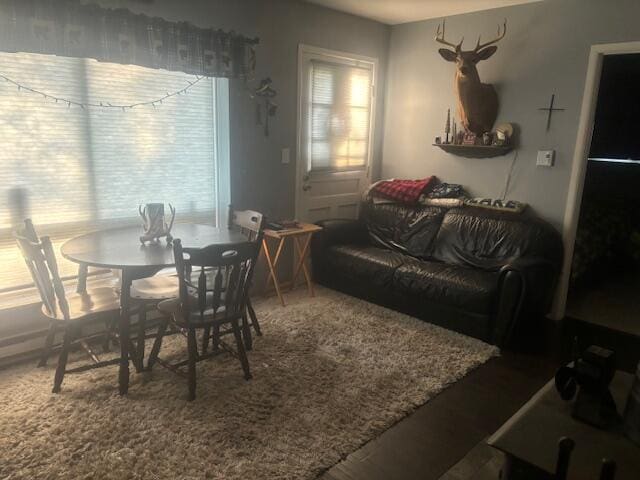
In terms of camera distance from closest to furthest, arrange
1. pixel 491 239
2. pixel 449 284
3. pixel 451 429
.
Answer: pixel 451 429, pixel 449 284, pixel 491 239

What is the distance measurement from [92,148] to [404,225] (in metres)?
2.68

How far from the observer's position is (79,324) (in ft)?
8.25

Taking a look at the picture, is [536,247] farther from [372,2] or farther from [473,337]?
[372,2]

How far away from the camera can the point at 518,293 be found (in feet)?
10.3

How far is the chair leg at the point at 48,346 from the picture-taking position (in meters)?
2.74

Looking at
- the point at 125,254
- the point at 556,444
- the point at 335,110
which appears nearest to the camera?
the point at 556,444

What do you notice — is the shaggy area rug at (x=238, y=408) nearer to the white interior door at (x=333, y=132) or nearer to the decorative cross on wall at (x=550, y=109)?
the white interior door at (x=333, y=132)

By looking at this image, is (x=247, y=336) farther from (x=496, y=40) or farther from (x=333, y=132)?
(x=496, y=40)

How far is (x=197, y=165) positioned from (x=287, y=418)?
2141mm

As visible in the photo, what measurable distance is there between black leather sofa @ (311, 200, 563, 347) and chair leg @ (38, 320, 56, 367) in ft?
7.37

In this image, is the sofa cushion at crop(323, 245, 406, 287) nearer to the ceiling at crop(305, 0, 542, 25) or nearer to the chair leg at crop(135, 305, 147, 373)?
the chair leg at crop(135, 305, 147, 373)

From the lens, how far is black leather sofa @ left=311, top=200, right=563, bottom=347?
3.23m

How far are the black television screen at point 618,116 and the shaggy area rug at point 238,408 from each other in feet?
13.1

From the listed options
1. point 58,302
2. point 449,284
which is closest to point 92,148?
point 58,302
